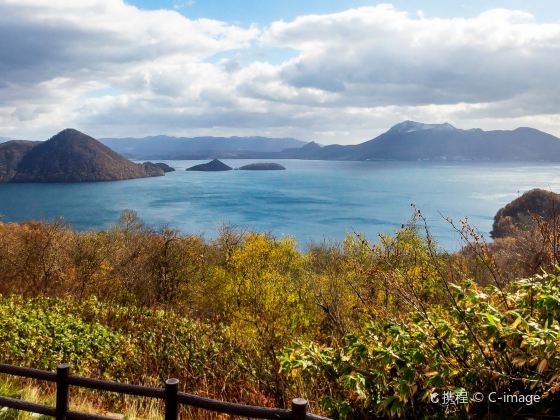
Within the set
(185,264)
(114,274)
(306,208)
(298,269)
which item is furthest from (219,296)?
(306,208)

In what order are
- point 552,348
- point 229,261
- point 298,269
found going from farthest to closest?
point 298,269, point 229,261, point 552,348

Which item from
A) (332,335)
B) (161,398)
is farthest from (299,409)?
(332,335)

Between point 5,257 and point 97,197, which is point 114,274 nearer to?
point 5,257

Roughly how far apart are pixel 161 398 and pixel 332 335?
4.06m

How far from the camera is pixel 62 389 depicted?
7180mm

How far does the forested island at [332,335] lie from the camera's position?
6555mm

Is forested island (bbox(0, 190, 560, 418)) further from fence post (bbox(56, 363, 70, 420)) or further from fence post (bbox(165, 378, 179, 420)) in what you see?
fence post (bbox(165, 378, 179, 420))

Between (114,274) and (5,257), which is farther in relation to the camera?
(114,274)

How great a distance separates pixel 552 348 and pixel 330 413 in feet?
12.0

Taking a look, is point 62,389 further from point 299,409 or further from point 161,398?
point 299,409

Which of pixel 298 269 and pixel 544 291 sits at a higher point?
pixel 544 291

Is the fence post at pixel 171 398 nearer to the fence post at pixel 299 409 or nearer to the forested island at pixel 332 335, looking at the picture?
the forested island at pixel 332 335

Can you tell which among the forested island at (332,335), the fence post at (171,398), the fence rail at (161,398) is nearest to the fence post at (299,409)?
the fence rail at (161,398)

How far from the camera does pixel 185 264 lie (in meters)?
39.4
